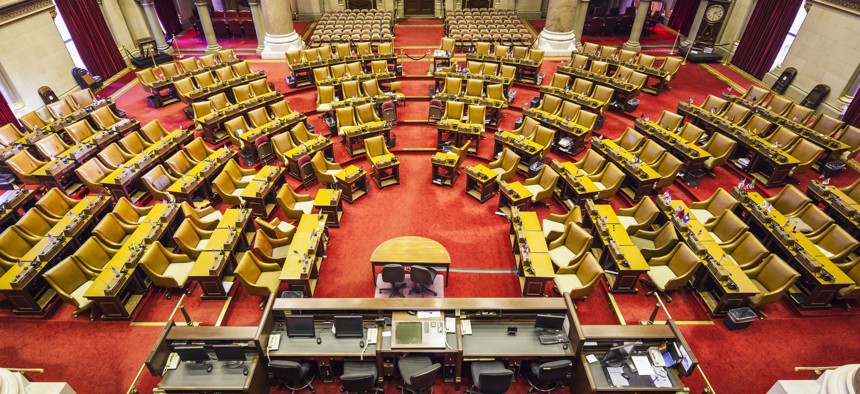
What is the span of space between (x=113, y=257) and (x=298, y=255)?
3297mm

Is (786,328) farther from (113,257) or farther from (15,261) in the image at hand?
(15,261)

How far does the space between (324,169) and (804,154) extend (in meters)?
11.7

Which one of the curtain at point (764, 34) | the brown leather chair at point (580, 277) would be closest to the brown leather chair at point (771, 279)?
the brown leather chair at point (580, 277)

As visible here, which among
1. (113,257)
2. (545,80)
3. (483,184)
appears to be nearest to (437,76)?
(545,80)

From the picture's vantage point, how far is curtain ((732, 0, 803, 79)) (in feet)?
49.0

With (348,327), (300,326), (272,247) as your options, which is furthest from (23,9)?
(348,327)

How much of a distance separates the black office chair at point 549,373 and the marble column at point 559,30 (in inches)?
584

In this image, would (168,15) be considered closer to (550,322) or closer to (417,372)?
(417,372)

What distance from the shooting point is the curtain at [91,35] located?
14.7m

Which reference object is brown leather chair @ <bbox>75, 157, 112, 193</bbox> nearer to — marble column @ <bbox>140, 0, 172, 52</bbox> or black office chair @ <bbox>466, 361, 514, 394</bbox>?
black office chair @ <bbox>466, 361, 514, 394</bbox>

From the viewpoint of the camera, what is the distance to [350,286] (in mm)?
8133

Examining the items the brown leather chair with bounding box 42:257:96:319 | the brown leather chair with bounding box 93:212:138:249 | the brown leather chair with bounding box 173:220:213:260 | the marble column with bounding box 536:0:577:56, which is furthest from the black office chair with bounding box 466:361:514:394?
the marble column with bounding box 536:0:577:56

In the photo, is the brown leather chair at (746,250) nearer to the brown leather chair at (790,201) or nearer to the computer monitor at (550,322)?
the brown leather chair at (790,201)

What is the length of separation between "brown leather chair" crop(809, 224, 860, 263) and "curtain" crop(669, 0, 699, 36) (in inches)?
623
